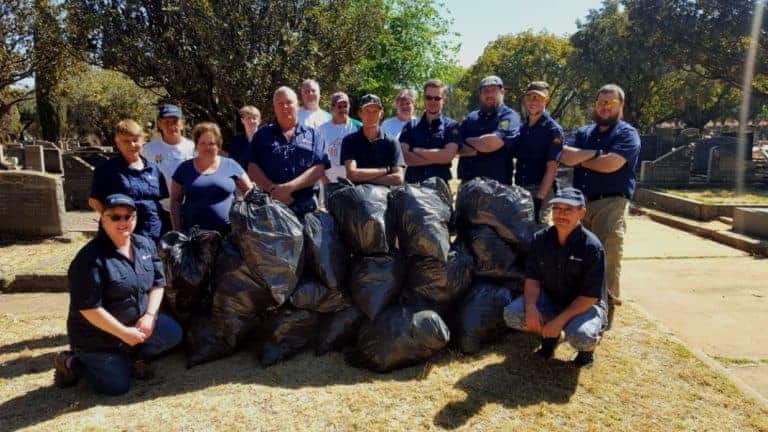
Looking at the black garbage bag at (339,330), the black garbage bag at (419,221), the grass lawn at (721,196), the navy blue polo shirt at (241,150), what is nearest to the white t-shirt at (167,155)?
the navy blue polo shirt at (241,150)

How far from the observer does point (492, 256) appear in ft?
12.1

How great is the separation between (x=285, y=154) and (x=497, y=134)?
1.70 metres

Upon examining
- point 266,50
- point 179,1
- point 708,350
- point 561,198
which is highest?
point 179,1

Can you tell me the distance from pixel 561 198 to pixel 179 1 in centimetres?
626

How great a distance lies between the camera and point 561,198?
10.3 feet

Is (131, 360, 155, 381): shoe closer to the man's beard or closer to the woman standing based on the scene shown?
the woman standing

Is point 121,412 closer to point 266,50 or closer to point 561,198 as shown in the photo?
point 561,198

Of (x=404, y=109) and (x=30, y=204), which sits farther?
(x=30, y=204)

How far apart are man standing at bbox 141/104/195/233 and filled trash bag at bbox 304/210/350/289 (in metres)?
1.29

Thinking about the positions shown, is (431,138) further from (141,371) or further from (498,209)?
(141,371)

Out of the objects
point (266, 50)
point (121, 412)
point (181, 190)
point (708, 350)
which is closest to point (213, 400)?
point (121, 412)

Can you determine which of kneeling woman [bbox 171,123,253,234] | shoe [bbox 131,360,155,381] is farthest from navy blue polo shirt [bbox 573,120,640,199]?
shoe [bbox 131,360,155,381]

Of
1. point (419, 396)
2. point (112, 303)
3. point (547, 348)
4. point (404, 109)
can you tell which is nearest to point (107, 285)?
point (112, 303)

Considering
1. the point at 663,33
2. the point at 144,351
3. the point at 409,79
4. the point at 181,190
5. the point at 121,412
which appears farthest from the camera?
the point at 663,33
